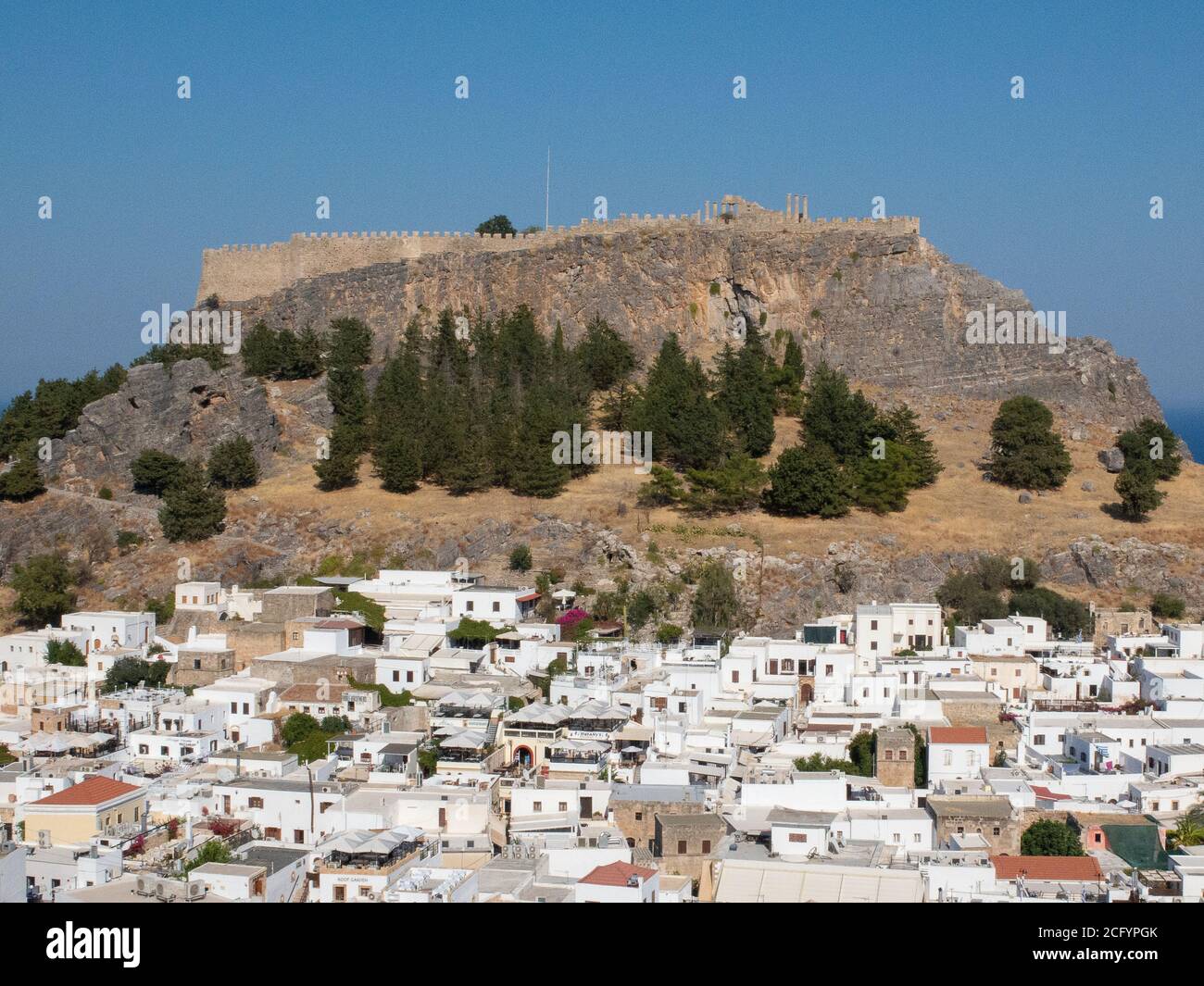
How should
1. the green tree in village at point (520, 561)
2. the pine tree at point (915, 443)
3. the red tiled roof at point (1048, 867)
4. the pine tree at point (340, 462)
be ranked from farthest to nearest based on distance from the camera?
1. the pine tree at point (340, 462)
2. the pine tree at point (915, 443)
3. the green tree in village at point (520, 561)
4. the red tiled roof at point (1048, 867)

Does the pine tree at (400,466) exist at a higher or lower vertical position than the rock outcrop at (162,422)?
lower

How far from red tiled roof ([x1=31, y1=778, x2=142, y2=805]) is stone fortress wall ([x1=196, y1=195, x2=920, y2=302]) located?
3003 centimetres

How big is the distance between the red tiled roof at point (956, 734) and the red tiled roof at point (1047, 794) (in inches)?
64.2

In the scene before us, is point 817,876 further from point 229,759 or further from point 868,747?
point 229,759

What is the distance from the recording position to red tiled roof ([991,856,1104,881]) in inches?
747

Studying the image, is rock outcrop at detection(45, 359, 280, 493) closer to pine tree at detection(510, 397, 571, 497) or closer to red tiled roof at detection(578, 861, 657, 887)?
pine tree at detection(510, 397, 571, 497)

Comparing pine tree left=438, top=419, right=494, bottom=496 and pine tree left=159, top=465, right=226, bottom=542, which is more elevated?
pine tree left=438, top=419, right=494, bottom=496

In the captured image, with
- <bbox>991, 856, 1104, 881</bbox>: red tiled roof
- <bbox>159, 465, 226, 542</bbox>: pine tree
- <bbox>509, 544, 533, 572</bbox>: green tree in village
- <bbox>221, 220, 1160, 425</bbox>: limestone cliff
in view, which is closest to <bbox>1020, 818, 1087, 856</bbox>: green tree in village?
<bbox>991, 856, 1104, 881</bbox>: red tiled roof

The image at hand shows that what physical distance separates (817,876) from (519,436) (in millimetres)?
24884

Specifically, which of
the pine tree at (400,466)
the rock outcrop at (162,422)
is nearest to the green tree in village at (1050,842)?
the pine tree at (400,466)

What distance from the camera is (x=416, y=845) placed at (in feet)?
65.8

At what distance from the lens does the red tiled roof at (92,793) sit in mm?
21891

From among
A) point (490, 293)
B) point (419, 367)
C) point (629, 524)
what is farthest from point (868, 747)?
point (490, 293)

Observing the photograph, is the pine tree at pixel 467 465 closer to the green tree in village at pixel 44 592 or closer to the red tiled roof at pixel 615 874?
the green tree in village at pixel 44 592
